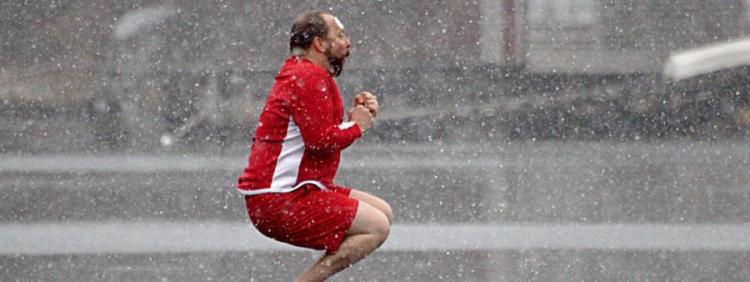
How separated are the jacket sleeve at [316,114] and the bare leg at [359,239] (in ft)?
0.98

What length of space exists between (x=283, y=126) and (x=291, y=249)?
2.27 metres

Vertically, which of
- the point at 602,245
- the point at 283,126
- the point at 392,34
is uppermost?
the point at 392,34

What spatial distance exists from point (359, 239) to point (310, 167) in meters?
0.29

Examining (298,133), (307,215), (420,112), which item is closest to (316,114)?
(298,133)

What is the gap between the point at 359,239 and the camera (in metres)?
5.29

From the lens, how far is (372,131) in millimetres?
7754

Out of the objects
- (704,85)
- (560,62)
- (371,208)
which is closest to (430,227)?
(560,62)

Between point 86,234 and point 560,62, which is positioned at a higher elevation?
point 560,62

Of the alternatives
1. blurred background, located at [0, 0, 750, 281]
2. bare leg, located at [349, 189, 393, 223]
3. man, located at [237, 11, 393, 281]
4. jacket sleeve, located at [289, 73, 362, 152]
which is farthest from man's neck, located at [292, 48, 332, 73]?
blurred background, located at [0, 0, 750, 281]

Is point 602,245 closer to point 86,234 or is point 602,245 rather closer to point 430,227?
point 430,227

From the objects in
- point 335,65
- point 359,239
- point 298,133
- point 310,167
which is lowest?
point 359,239

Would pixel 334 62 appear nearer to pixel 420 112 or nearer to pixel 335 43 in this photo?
pixel 335 43

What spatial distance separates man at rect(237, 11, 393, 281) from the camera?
5160 millimetres

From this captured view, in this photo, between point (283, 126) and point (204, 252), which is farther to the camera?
point (204, 252)
